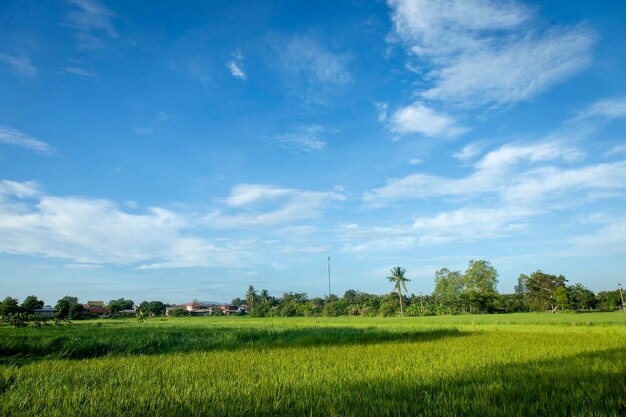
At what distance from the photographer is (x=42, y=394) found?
16.0 feet

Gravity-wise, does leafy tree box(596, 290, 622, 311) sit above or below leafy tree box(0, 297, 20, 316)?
below

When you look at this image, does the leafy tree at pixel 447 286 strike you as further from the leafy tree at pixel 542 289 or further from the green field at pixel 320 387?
the green field at pixel 320 387

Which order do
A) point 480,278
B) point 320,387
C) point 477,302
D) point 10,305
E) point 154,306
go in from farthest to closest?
point 154,306 → point 480,278 → point 477,302 → point 10,305 → point 320,387

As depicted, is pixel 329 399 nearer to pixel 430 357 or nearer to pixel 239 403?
pixel 239 403

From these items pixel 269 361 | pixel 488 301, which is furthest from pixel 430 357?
pixel 488 301

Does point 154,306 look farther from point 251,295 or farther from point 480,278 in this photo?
point 480,278

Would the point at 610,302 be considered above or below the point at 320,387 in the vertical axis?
below

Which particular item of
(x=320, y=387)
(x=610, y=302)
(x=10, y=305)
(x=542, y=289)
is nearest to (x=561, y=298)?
(x=542, y=289)

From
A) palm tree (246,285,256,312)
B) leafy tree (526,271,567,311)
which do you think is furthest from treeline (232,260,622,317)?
palm tree (246,285,256,312)

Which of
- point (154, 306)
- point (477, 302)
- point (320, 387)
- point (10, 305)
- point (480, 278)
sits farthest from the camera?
point (154, 306)

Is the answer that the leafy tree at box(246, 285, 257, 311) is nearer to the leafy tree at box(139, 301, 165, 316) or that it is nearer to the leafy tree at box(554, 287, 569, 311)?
the leafy tree at box(139, 301, 165, 316)

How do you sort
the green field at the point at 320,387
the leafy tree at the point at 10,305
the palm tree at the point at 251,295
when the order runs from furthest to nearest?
the palm tree at the point at 251,295 < the leafy tree at the point at 10,305 < the green field at the point at 320,387

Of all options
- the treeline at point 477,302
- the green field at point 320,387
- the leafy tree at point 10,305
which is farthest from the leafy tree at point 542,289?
the leafy tree at point 10,305

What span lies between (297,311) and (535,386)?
73.7 meters
